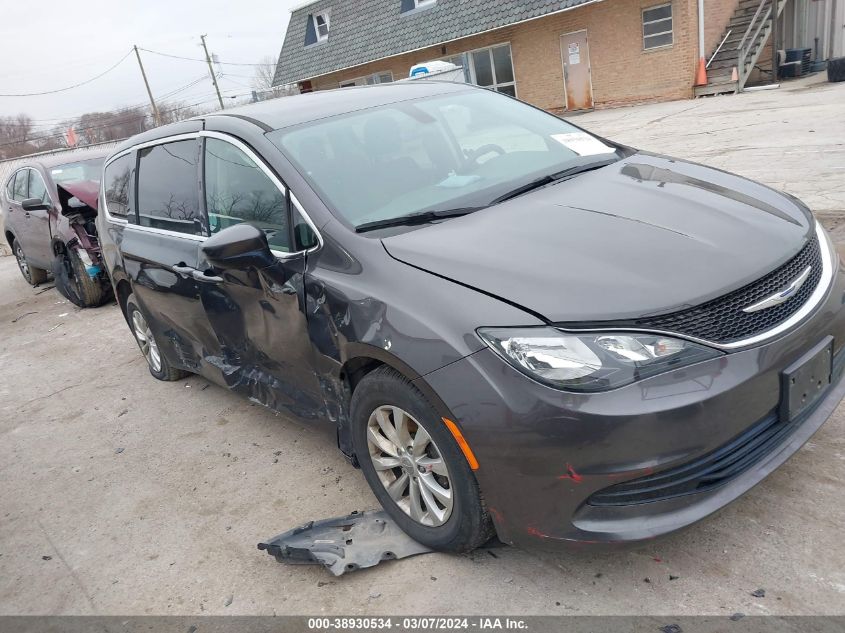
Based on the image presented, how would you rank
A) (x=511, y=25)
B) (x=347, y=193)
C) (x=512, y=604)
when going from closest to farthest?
1. (x=512, y=604)
2. (x=347, y=193)
3. (x=511, y=25)

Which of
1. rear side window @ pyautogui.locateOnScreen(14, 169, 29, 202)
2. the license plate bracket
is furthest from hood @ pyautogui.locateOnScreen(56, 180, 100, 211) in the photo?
the license plate bracket

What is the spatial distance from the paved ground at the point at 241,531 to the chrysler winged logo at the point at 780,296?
67 cm

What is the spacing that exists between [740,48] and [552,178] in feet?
51.8

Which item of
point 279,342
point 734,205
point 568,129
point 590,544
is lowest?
point 590,544

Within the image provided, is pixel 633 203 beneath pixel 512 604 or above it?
above

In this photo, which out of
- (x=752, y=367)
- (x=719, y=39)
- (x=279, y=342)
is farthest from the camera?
(x=719, y=39)

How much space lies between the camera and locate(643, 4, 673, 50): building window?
55.0ft

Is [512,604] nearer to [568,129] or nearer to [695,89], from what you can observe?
[568,129]

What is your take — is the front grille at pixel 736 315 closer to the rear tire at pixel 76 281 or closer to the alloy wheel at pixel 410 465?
the alloy wheel at pixel 410 465

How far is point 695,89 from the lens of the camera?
54.7 feet

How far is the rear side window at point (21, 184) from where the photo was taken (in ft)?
28.9

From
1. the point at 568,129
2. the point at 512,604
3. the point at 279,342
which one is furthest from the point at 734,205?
the point at 279,342

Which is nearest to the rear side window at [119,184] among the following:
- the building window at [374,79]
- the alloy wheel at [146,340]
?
the alloy wheel at [146,340]

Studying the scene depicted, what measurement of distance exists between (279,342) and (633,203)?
167 centimetres
